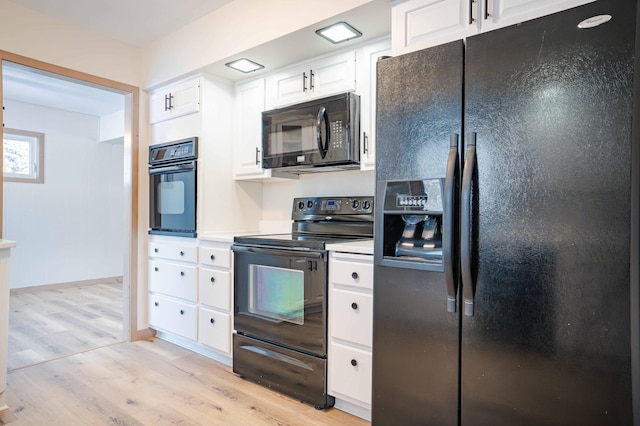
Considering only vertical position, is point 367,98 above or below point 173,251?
above

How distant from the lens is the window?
4945 mm

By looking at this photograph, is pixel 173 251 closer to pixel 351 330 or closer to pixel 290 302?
pixel 290 302

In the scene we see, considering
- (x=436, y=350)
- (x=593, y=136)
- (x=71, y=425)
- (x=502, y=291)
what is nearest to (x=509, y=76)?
(x=593, y=136)

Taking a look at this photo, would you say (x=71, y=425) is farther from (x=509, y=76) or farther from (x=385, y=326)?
(x=509, y=76)

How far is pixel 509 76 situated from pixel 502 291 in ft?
2.44

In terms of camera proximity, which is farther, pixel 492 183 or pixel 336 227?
pixel 336 227

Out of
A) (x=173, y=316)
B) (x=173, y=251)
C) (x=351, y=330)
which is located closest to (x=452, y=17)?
(x=351, y=330)

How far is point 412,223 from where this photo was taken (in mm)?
1671

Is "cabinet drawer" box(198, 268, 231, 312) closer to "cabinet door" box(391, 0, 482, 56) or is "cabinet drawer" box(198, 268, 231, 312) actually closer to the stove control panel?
the stove control panel

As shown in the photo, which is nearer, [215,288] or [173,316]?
[215,288]

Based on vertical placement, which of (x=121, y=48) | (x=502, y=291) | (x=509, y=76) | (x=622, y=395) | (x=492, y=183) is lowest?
(x=622, y=395)

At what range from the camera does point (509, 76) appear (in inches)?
53.1

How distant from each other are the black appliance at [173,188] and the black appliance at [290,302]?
2.29ft

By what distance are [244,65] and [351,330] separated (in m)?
1.93
